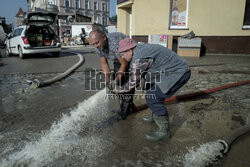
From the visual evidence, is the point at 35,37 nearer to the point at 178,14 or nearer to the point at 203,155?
the point at 178,14

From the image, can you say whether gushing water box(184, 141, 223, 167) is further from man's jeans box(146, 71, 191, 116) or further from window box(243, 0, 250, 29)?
window box(243, 0, 250, 29)

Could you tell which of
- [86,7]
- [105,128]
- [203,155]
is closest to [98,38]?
[105,128]

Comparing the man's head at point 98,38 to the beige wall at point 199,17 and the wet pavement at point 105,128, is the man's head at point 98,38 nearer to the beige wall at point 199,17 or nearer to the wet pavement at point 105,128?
the wet pavement at point 105,128

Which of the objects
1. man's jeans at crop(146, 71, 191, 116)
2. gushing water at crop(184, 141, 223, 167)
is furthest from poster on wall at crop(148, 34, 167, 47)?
gushing water at crop(184, 141, 223, 167)

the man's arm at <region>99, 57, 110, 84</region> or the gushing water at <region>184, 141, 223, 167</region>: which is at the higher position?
the man's arm at <region>99, 57, 110, 84</region>

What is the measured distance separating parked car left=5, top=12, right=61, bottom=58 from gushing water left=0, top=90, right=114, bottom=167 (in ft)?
26.7

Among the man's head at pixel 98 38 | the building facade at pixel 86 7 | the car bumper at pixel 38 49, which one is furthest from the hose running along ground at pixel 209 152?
the building facade at pixel 86 7

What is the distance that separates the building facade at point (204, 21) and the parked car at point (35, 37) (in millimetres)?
5301

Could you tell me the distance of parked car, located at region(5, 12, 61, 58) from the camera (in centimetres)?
1022

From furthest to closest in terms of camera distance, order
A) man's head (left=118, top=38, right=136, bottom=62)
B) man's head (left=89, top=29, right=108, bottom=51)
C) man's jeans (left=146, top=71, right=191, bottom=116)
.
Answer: man's head (left=89, top=29, right=108, bottom=51)
man's jeans (left=146, top=71, right=191, bottom=116)
man's head (left=118, top=38, right=136, bottom=62)

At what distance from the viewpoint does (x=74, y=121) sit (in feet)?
10.1

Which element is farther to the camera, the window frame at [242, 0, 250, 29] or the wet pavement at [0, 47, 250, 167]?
the window frame at [242, 0, 250, 29]

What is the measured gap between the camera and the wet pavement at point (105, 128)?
2.14m

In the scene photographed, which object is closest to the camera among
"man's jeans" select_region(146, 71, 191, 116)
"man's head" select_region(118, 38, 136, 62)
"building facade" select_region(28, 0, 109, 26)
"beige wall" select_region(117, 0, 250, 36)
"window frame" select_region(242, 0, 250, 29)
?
"man's head" select_region(118, 38, 136, 62)
